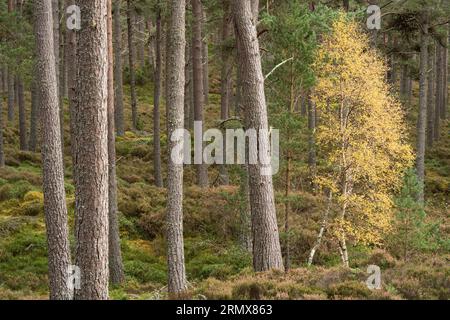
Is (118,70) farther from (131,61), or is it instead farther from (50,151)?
(50,151)

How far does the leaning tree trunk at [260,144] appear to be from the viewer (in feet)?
34.5

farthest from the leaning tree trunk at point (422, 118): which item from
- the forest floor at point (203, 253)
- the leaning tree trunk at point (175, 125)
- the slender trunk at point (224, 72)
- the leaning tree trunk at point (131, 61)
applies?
the leaning tree trunk at point (175, 125)

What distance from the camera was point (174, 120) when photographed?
35.5 feet

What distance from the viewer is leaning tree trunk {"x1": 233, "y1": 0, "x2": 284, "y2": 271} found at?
34.5ft

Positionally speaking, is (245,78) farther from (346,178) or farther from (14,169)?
(14,169)

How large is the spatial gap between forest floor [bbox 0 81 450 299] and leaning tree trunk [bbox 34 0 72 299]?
1.31 m

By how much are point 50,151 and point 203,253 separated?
7297 mm

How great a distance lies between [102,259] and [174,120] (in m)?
4.32

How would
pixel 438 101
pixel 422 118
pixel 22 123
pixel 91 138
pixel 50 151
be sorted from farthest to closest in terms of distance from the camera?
pixel 438 101 < pixel 22 123 < pixel 422 118 < pixel 50 151 < pixel 91 138

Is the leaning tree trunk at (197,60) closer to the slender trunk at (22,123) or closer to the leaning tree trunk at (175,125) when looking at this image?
the leaning tree trunk at (175,125)

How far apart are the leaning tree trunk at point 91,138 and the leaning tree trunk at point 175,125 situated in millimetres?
3694

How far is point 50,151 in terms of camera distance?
10.7m

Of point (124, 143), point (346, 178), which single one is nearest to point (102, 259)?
point (346, 178)

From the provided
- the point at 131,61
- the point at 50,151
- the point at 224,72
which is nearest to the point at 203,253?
the point at 50,151
